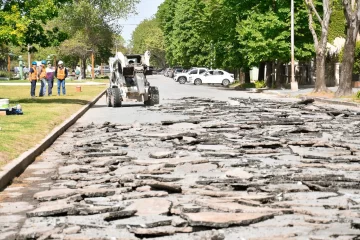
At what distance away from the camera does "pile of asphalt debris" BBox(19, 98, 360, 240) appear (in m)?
7.79

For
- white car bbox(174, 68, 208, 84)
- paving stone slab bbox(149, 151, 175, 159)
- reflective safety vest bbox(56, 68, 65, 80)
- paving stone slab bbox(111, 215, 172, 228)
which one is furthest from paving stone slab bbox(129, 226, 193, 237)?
white car bbox(174, 68, 208, 84)

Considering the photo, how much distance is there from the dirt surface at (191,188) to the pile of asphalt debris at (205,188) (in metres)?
0.01

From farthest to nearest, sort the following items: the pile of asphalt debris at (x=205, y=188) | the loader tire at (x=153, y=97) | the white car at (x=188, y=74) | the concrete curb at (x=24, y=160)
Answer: the white car at (x=188, y=74), the loader tire at (x=153, y=97), the concrete curb at (x=24, y=160), the pile of asphalt debris at (x=205, y=188)

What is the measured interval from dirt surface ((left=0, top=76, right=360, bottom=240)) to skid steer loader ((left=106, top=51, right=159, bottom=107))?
51.1ft

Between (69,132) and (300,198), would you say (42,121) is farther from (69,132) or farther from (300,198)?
(300,198)

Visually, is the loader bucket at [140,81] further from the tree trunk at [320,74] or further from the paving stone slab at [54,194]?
the paving stone slab at [54,194]

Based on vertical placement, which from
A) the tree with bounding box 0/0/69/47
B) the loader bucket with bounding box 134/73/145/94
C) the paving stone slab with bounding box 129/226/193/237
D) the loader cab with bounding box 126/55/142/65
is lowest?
the paving stone slab with bounding box 129/226/193/237

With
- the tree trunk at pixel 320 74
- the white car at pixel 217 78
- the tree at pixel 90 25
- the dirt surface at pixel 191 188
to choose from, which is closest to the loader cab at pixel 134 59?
the tree trunk at pixel 320 74

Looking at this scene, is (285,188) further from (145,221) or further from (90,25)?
(90,25)

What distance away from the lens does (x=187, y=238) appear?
290 inches

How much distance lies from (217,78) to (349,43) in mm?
42104

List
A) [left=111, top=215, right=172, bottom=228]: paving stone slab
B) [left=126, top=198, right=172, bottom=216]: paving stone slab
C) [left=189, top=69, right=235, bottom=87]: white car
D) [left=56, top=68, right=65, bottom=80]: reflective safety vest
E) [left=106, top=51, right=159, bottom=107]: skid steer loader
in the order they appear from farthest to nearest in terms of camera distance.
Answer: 1. [left=189, top=69, right=235, bottom=87]: white car
2. [left=56, top=68, right=65, bottom=80]: reflective safety vest
3. [left=106, top=51, right=159, bottom=107]: skid steer loader
4. [left=126, top=198, right=172, bottom=216]: paving stone slab
5. [left=111, top=215, right=172, bottom=228]: paving stone slab

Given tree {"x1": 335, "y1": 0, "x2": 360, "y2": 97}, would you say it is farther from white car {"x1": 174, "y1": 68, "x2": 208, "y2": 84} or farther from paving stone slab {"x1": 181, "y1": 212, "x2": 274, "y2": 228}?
white car {"x1": 174, "y1": 68, "x2": 208, "y2": 84}

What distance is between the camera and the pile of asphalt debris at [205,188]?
7.79m
